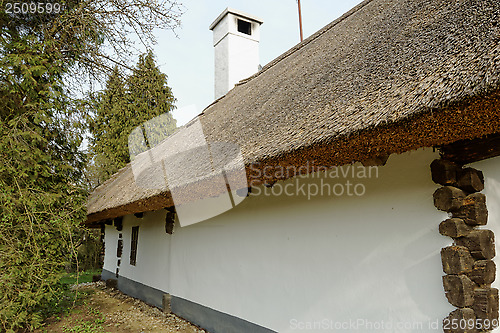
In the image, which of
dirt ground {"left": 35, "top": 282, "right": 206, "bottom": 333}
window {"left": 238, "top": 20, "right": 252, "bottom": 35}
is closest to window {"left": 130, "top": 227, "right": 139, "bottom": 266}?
dirt ground {"left": 35, "top": 282, "right": 206, "bottom": 333}

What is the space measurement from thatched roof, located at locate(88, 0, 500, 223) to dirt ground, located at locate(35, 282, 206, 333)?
203 centimetres

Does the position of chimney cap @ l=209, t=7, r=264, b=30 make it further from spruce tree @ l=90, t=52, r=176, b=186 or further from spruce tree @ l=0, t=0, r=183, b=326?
spruce tree @ l=0, t=0, r=183, b=326

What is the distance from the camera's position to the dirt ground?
4582 mm

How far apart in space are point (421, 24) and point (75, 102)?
4.18 metres

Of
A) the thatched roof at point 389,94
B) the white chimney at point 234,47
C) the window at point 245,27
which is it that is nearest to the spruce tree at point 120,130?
the white chimney at point 234,47

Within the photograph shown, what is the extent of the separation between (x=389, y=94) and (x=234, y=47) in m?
6.42

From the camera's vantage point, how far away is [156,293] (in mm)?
5836

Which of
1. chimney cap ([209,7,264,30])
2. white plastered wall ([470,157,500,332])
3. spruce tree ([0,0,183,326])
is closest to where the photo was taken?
white plastered wall ([470,157,500,332])

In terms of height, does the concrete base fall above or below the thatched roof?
below

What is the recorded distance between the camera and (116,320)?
516 cm

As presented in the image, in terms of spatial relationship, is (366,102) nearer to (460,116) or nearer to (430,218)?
(460,116)

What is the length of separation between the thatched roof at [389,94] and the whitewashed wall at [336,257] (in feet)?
1.68

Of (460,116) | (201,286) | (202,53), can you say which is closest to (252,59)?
(202,53)

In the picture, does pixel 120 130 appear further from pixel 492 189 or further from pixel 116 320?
pixel 492 189
